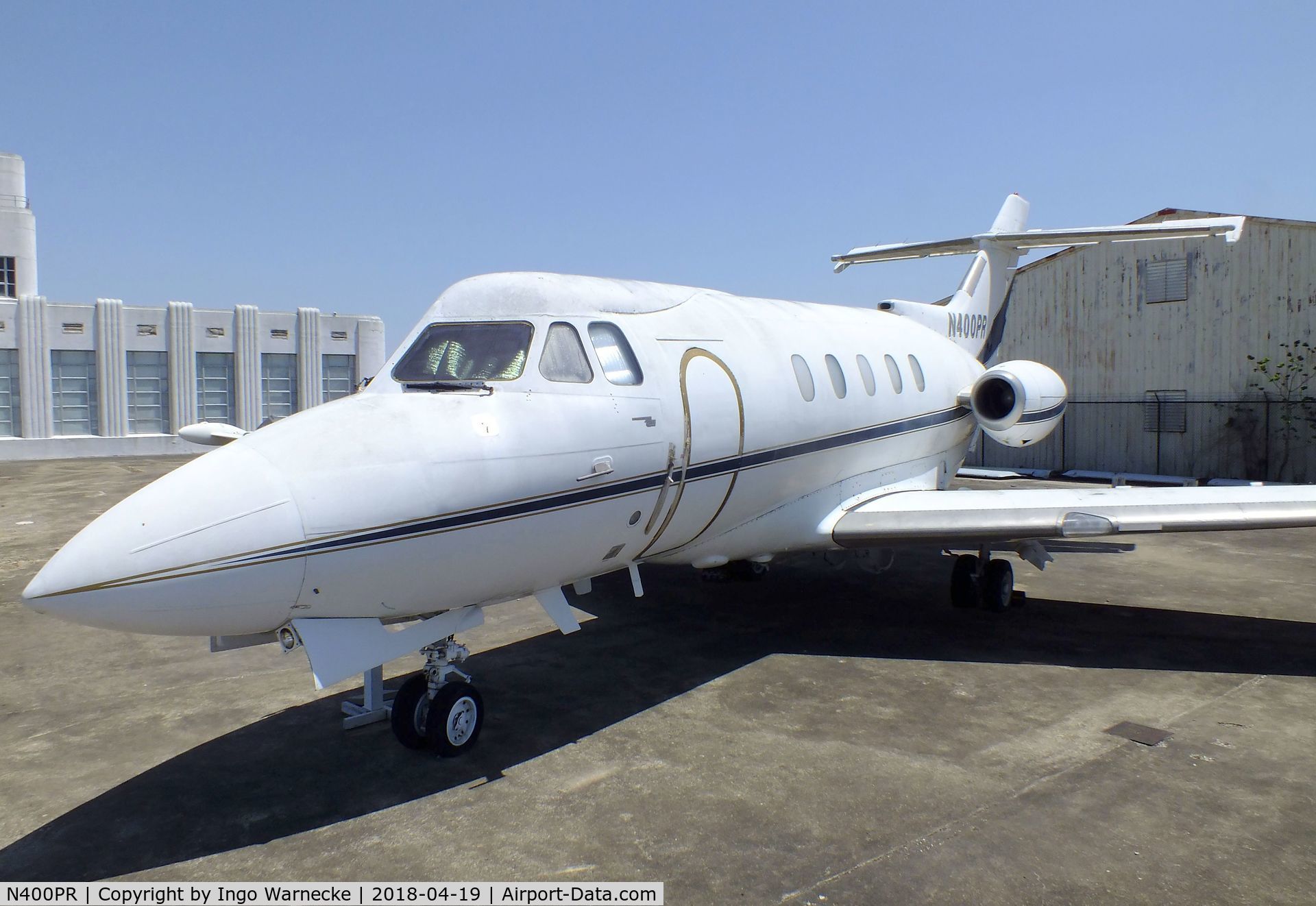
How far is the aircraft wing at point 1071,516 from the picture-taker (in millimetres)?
7828

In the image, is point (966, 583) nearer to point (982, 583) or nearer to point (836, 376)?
point (982, 583)

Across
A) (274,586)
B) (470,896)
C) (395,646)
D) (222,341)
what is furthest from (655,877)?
(222,341)

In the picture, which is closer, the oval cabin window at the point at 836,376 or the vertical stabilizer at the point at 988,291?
the oval cabin window at the point at 836,376

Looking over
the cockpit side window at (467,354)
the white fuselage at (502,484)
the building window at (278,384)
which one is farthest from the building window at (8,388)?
the cockpit side window at (467,354)

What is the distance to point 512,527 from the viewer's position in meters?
5.28

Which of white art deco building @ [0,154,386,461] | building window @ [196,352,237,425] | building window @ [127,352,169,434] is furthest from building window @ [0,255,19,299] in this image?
building window @ [196,352,237,425]

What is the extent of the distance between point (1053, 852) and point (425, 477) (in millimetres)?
3694

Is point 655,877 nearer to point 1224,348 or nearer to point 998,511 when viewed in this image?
point 998,511

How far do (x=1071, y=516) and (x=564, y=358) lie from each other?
4778 mm

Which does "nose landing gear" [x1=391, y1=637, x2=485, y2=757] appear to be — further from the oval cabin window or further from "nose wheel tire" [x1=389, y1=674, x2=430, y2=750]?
the oval cabin window

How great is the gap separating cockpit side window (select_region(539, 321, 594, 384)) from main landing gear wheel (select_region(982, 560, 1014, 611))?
18.5 feet

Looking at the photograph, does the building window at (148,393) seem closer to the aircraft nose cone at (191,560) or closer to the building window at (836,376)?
the building window at (836,376)

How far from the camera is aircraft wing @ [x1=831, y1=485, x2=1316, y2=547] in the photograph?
308 inches
